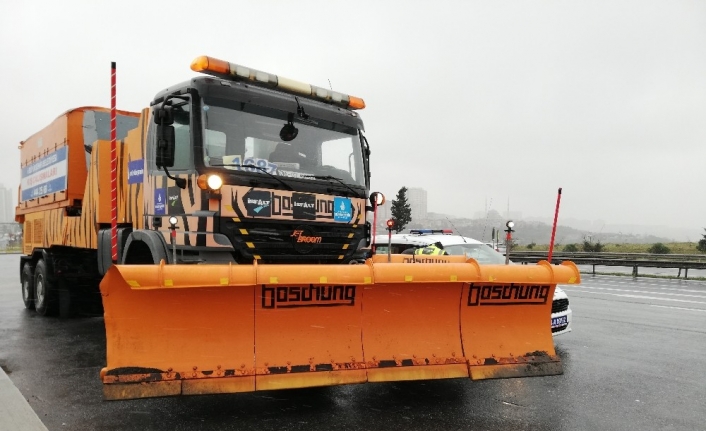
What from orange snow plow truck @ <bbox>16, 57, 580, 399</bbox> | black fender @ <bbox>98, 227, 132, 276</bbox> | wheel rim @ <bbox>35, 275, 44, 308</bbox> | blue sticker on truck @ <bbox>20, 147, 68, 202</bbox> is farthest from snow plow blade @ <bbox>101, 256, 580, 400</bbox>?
wheel rim @ <bbox>35, 275, 44, 308</bbox>

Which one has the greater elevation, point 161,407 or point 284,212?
point 284,212

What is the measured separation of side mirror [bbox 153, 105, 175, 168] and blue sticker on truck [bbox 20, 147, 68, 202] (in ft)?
12.1

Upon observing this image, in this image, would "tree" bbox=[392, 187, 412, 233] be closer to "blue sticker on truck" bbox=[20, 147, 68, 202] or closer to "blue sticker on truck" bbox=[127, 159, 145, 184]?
"blue sticker on truck" bbox=[20, 147, 68, 202]

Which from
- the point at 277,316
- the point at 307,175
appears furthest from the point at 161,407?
the point at 307,175

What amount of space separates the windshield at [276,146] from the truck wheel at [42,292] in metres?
5.64

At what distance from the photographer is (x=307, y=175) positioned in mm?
5723

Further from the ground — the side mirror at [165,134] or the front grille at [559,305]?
the side mirror at [165,134]

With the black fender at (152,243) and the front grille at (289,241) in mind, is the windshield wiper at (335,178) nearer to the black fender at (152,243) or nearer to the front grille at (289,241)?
the front grille at (289,241)

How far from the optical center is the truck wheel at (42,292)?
9.12m

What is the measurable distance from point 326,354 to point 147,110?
364 centimetres

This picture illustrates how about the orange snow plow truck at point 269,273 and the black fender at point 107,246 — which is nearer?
the orange snow plow truck at point 269,273

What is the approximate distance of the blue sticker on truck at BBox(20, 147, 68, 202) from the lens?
8.23m

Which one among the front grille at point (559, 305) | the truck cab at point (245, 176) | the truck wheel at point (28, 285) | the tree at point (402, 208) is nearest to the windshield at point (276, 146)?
the truck cab at point (245, 176)

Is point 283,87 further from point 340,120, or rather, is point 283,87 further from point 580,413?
point 580,413
